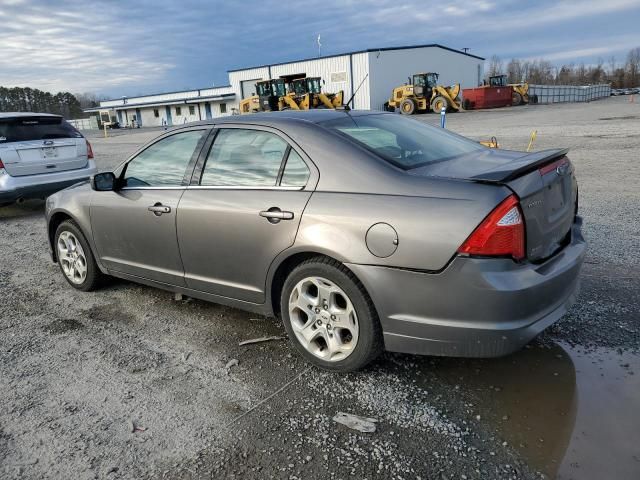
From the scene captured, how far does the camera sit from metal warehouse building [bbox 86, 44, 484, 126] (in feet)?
150

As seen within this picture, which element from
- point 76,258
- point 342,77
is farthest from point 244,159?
point 342,77

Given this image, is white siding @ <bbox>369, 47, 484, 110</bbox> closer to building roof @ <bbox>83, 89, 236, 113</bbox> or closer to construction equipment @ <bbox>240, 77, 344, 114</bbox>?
construction equipment @ <bbox>240, 77, 344, 114</bbox>

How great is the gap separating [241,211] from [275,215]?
301 millimetres

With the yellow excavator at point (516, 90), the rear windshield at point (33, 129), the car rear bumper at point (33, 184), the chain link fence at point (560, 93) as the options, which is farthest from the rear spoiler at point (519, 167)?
the chain link fence at point (560, 93)

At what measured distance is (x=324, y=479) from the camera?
7.45 ft

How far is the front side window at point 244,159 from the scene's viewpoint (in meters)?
3.33

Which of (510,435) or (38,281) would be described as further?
(38,281)

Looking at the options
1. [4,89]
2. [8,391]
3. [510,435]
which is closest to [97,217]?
[8,391]

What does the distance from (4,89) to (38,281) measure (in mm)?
119654

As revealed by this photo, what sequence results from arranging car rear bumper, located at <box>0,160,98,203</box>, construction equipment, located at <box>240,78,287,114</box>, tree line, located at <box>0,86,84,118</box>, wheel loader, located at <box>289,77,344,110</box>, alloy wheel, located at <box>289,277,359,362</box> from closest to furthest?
1. alloy wheel, located at <box>289,277,359,362</box>
2. car rear bumper, located at <box>0,160,98,203</box>
3. wheel loader, located at <box>289,77,344,110</box>
4. construction equipment, located at <box>240,78,287,114</box>
5. tree line, located at <box>0,86,84,118</box>

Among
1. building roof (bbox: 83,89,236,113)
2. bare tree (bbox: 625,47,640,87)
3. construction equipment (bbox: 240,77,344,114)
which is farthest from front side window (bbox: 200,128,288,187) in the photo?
bare tree (bbox: 625,47,640,87)

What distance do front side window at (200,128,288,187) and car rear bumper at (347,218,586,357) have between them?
3.16 feet

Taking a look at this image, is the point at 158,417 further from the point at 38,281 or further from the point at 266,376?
the point at 38,281

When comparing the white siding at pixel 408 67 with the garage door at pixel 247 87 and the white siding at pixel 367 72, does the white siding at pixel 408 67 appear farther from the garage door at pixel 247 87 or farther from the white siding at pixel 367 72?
the garage door at pixel 247 87
